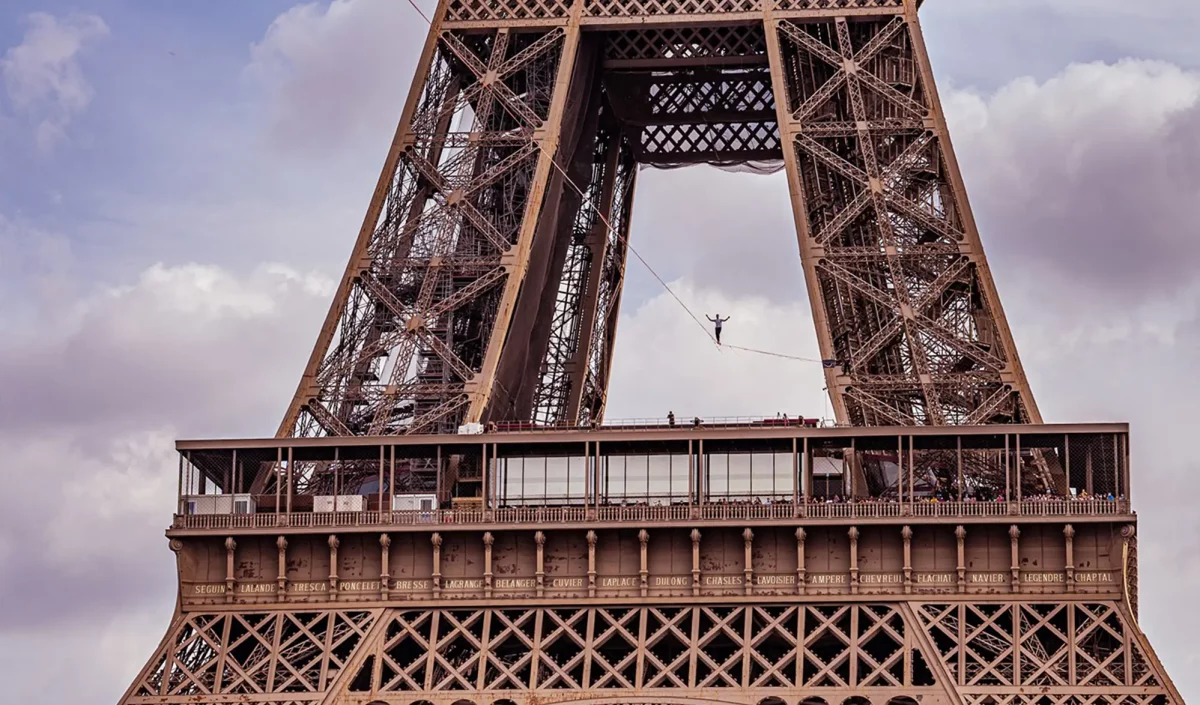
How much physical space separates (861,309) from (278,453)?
16439 mm

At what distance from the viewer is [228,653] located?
68.9 metres

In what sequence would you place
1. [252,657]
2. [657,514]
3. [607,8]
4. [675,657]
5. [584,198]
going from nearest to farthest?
1. [252,657]
2. [657,514]
3. [675,657]
4. [607,8]
5. [584,198]


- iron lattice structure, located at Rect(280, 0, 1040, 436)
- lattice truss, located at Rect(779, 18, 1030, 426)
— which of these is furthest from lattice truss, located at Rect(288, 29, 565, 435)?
lattice truss, located at Rect(779, 18, 1030, 426)

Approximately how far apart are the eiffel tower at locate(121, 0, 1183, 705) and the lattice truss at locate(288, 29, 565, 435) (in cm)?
8

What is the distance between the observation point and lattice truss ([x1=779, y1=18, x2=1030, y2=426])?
7450 cm

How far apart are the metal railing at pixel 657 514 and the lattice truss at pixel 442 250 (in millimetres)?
3619

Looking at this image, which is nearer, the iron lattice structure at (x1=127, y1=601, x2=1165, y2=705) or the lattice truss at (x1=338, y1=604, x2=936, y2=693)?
the iron lattice structure at (x1=127, y1=601, x2=1165, y2=705)

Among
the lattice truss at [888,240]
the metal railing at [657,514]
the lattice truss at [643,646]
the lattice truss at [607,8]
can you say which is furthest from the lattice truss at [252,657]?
the lattice truss at [607,8]

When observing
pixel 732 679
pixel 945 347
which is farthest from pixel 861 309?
pixel 732 679

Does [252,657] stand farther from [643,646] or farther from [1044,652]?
[1044,652]

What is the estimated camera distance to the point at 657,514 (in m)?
70.5

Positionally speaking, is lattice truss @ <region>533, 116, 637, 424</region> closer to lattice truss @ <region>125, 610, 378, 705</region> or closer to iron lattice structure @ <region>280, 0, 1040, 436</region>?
iron lattice structure @ <region>280, 0, 1040, 436</region>

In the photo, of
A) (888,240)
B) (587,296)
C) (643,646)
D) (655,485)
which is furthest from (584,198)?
(643,646)

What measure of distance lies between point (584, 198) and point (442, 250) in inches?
356
